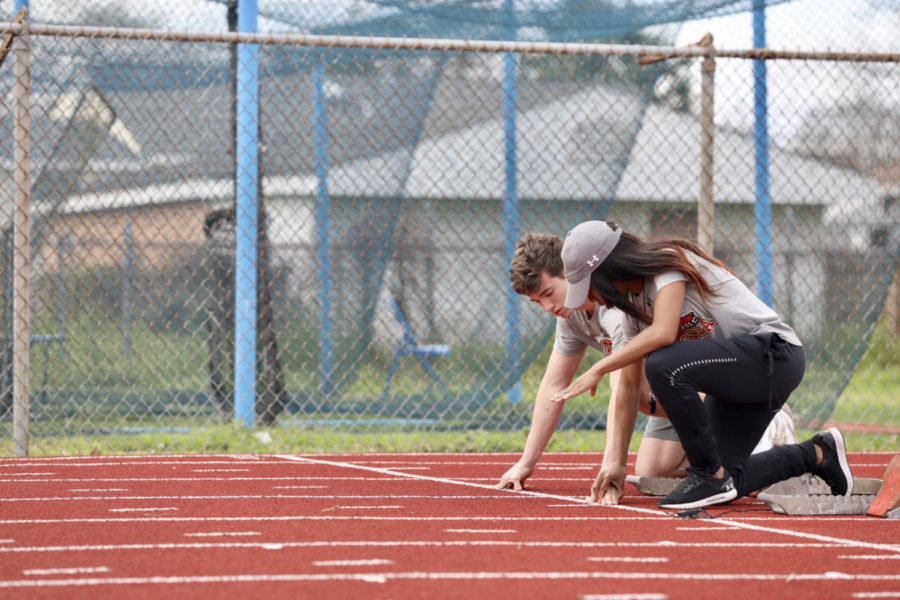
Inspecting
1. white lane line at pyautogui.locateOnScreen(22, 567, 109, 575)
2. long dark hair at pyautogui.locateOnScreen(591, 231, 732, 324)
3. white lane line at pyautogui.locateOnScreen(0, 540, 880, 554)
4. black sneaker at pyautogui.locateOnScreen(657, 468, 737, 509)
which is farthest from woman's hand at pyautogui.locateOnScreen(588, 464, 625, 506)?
white lane line at pyautogui.locateOnScreen(22, 567, 109, 575)

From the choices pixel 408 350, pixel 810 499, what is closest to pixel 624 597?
pixel 810 499

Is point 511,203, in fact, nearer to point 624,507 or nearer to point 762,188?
point 762,188

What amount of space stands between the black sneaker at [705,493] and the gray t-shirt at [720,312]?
546 mm

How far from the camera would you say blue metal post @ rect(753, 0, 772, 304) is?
7352 millimetres

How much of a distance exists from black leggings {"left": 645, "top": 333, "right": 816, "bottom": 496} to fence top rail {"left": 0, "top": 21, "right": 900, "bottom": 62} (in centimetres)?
270

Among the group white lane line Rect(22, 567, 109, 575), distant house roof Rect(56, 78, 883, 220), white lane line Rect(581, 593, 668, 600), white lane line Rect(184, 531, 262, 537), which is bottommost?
white lane line Rect(184, 531, 262, 537)

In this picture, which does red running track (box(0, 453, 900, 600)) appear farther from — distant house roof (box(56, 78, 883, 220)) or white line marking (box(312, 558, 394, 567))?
distant house roof (box(56, 78, 883, 220))

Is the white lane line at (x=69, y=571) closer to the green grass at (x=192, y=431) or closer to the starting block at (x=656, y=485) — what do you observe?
the starting block at (x=656, y=485)

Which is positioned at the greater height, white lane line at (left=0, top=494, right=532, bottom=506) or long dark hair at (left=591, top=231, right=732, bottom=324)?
long dark hair at (left=591, top=231, right=732, bottom=324)

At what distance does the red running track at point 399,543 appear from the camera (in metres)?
2.88

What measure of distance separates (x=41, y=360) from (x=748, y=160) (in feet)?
15.4

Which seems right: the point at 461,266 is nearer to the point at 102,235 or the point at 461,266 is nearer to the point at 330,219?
the point at 330,219

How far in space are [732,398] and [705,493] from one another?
0.37m

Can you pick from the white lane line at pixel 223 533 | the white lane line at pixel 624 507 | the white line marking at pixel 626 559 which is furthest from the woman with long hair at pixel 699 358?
the white lane line at pixel 223 533
